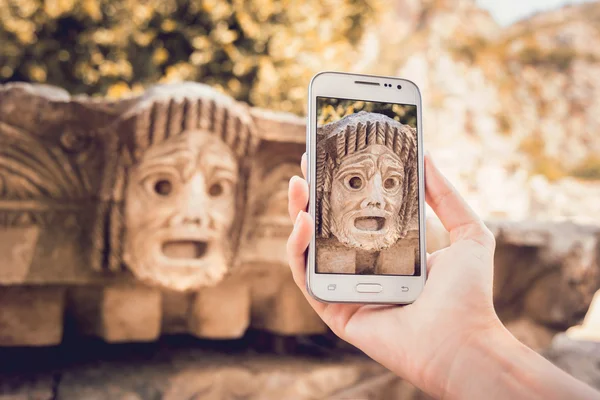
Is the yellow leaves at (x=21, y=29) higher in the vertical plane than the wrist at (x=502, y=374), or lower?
higher

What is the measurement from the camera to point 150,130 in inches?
48.5

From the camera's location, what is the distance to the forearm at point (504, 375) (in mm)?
566

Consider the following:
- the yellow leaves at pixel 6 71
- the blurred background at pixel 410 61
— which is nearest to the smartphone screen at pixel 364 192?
the blurred background at pixel 410 61

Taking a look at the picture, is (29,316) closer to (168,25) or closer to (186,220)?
(186,220)

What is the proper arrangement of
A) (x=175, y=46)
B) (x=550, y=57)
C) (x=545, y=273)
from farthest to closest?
(x=550, y=57), (x=175, y=46), (x=545, y=273)

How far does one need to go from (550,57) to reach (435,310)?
57.4 feet

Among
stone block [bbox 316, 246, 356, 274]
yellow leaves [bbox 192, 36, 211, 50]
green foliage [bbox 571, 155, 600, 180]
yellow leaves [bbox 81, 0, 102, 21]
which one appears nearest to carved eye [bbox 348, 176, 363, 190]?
stone block [bbox 316, 246, 356, 274]

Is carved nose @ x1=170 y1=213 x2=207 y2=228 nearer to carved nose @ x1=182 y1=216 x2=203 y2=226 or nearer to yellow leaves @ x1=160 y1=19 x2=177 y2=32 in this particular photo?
carved nose @ x1=182 y1=216 x2=203 y2=226

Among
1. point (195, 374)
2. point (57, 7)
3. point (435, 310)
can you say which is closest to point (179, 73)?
point (57, 7)

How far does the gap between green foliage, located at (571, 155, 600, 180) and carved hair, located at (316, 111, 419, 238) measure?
43.5ft

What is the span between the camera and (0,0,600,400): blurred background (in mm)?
2424

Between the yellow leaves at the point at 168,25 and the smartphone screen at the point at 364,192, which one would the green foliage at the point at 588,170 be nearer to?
the yellow leaves at the point at 168,25

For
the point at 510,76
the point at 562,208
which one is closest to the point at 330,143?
the point at 562,208

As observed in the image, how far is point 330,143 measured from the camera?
0.82 m
